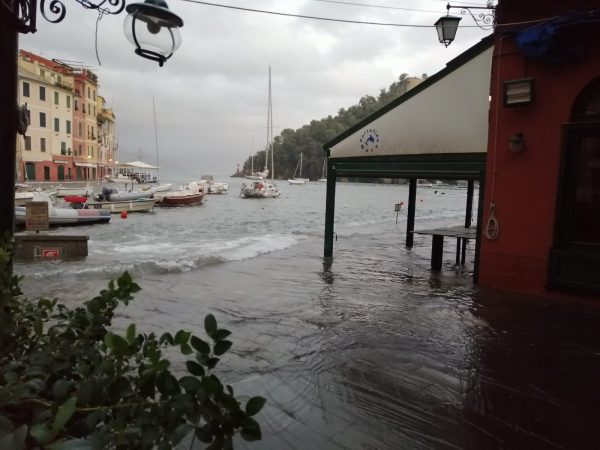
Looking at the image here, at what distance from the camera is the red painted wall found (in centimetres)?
669

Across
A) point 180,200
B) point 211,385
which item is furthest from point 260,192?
point 211,385

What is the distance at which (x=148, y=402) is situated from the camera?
5.38 feet

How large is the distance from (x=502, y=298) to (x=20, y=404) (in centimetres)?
694

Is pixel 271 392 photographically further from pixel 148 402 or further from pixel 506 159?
pixel 506 159

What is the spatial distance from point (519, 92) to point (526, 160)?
1018 mm

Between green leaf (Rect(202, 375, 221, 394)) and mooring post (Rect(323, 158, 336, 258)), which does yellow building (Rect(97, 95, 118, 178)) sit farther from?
green leaf (Rect(202, 375, 221, 394))

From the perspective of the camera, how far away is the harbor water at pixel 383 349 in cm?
348

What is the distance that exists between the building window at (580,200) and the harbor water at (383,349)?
509 millimetres

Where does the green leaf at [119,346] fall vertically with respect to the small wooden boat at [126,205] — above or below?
above

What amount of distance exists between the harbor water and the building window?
0.51 meters

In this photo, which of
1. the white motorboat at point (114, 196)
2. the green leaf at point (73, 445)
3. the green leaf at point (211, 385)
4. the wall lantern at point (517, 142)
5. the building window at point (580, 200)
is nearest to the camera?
the green leaf at point (73, 445)

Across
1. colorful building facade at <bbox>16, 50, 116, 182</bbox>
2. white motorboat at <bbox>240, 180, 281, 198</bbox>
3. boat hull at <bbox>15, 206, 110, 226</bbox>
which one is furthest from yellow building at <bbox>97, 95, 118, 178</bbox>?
boat hull at <bbox>15, 206, 110, 226</bbox>

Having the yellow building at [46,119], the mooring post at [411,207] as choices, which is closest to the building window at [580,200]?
the mooring post at [411,207]

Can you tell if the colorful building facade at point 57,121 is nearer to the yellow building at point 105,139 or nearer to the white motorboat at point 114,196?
the yellow building at point 105,139
